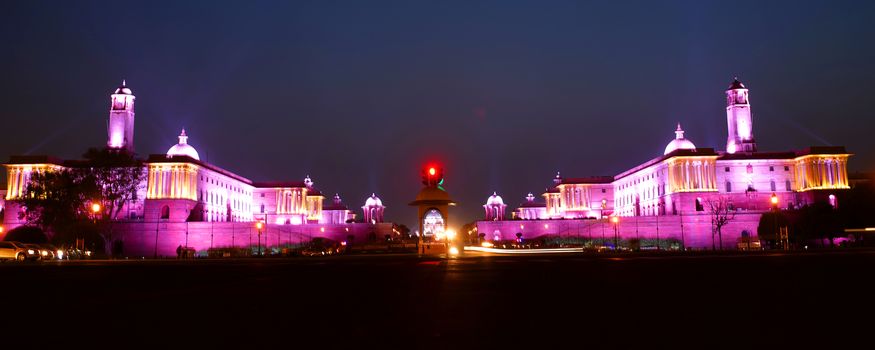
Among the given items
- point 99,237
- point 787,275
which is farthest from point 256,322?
point 99,237

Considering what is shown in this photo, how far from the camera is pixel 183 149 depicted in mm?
93812

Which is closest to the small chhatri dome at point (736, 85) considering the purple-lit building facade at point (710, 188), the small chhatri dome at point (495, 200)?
the purple-lit building facade at point (710, 188)

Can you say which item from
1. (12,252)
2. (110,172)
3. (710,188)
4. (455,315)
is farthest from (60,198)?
(710,188)

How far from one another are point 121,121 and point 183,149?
29.7ft

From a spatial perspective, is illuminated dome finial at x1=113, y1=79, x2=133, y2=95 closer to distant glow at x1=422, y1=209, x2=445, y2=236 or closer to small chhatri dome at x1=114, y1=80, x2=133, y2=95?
small chhatri dome at x1=114, y1=80, x2=133, y2=95

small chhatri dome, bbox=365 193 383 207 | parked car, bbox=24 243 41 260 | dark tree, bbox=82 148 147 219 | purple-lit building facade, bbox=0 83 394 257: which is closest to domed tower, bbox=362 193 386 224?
small chhatri dome, bbox=365 193 383 207

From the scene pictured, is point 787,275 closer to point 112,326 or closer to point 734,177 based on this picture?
point 112,326

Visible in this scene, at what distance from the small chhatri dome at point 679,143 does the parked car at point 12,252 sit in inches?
3221

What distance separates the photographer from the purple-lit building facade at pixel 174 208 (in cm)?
7812

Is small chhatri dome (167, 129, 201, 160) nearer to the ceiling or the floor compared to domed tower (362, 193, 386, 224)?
nearer to the ceiling

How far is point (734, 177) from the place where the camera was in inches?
3656

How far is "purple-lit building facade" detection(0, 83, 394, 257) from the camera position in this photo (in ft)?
256

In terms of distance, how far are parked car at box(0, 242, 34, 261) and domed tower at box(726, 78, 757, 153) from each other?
95.0 meters

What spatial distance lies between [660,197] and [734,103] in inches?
792
